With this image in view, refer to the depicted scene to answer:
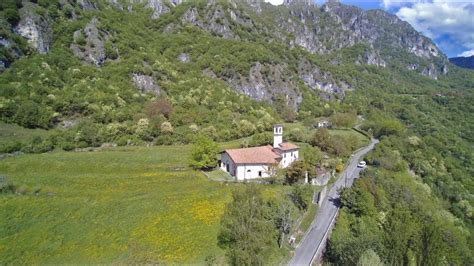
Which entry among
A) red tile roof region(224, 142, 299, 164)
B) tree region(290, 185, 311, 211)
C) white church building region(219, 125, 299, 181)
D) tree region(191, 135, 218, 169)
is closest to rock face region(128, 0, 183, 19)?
tree region(191, 135, 218, 169)

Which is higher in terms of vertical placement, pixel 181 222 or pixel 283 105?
pixel 283 105

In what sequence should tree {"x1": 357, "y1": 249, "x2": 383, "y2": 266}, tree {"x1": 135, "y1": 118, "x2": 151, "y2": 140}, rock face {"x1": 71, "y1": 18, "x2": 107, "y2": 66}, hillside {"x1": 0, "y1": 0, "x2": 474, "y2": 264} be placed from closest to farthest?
tree {"x1": 357, "y1": 249, "x2": 383, "y2": 266}
hillside {"x1": 0, "y1": 0, "x2": 474, "y2": 264}
tree {"x1": 135, "y1": 118, "x2": 151, "y2": 140}
rock face {"x1": 71, "y1": 18, "x2": 107, "y2": 66}

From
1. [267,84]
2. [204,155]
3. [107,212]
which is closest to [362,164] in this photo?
[204,155]

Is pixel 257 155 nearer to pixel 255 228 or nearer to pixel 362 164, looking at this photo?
pixel 255 228

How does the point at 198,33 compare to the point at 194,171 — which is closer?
the point at 194,171

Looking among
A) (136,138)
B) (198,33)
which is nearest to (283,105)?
(198,33)

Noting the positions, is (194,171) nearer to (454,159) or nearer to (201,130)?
(201,130)

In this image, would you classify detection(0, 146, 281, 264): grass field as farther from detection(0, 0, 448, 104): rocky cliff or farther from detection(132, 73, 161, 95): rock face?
detection(0, 0, 448, 104): rocky cliff
